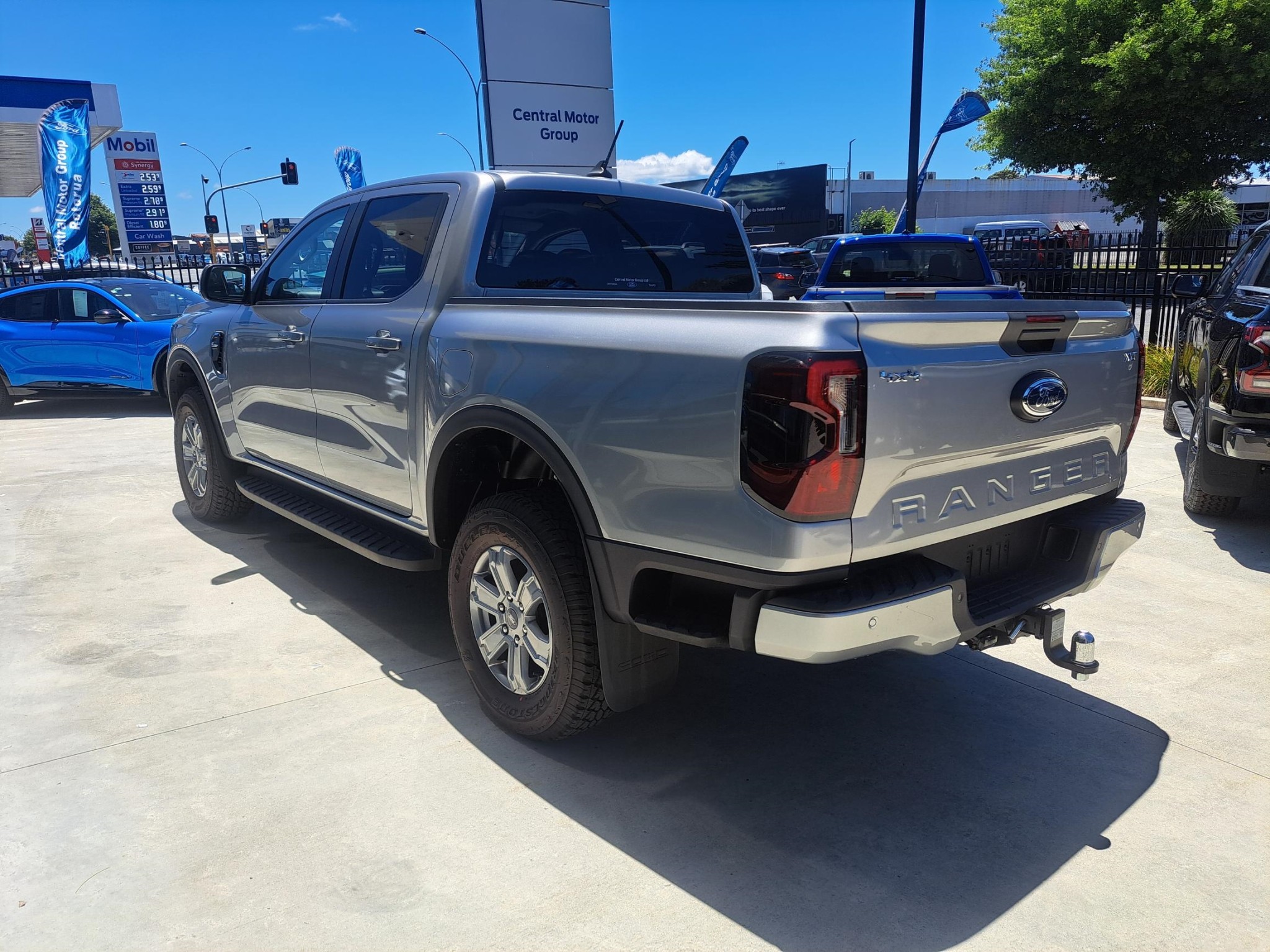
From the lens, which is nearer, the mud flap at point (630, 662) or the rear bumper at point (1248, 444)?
the mud flap at point (630, 662)

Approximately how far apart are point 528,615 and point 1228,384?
165 inches

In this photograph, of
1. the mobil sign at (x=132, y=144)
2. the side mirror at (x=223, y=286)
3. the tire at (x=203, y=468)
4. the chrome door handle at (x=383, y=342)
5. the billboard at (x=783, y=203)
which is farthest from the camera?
the billboard at (x=783, y=203)

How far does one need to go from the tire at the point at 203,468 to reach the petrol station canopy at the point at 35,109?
15.9 metres

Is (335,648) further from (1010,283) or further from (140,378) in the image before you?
(1010,283)

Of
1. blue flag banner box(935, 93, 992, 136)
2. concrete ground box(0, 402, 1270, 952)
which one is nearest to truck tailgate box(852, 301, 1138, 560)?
concrete ground box(0, 402, 1270, 952)

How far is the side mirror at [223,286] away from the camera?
5039 mm

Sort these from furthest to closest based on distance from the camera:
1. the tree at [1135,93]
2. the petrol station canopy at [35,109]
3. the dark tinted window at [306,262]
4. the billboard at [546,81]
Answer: the petrol station canopy at [35,109]
the tree at [1135,93]
the billboard at [546,81]
the dark tinted window at [306,262]

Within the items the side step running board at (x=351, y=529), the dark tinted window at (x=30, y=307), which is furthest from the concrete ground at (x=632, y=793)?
the dark tinted window at (x=30, y=307)

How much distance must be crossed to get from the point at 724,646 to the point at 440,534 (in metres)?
1.45

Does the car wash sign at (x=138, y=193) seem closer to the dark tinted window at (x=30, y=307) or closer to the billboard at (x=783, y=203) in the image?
the dark tinted window at (x=30, y=307)

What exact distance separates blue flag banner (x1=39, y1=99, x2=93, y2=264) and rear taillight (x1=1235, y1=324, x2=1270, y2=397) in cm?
1831

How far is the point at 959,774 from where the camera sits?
303 cm

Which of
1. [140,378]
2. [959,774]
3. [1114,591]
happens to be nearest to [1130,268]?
[1114,591]

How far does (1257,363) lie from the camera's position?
4844 mm
